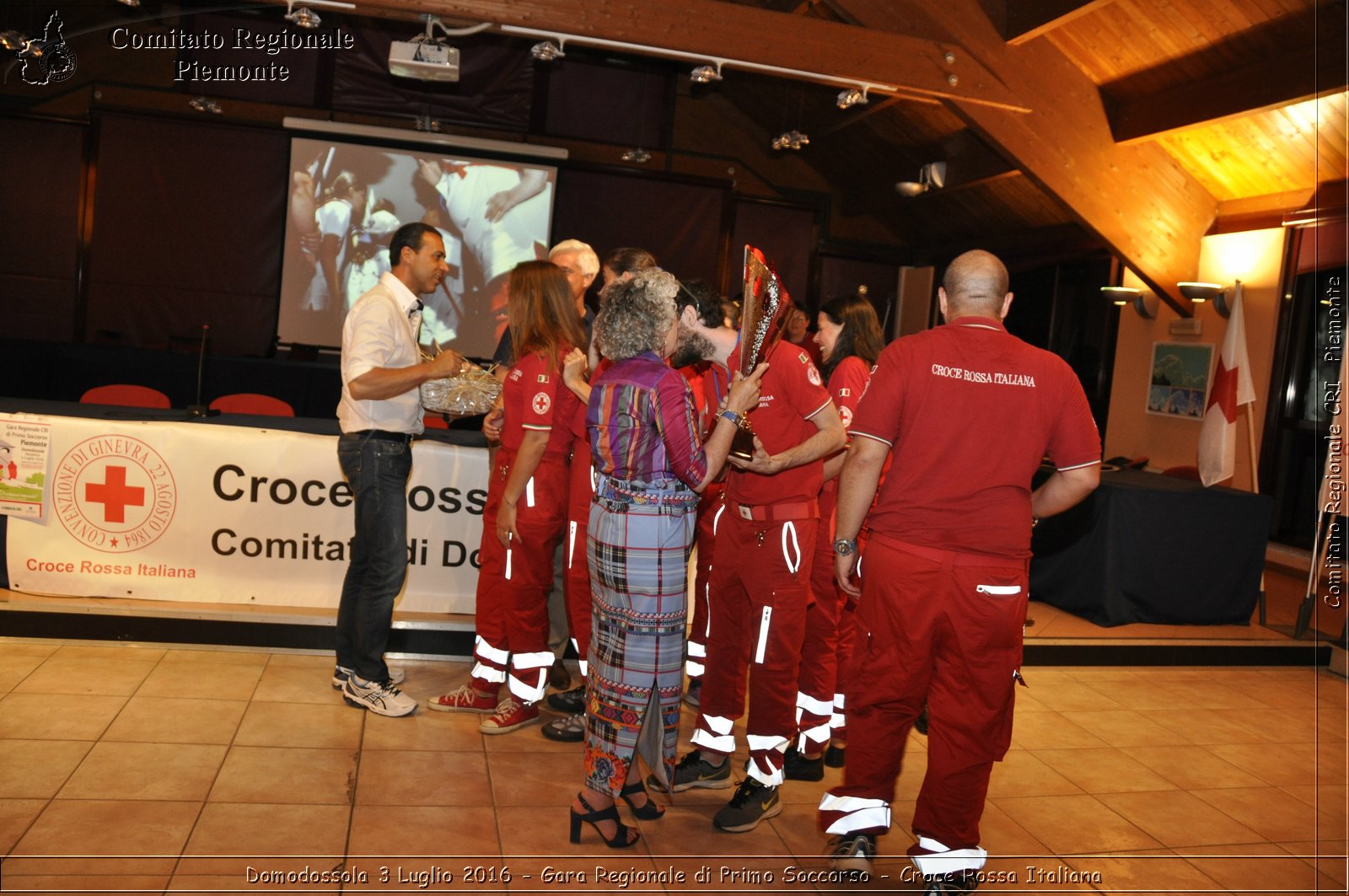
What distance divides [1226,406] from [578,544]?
15.9 ft

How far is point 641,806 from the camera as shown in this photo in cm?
301

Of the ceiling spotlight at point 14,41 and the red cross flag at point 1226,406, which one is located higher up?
the ceiling spotlight at point 14,41

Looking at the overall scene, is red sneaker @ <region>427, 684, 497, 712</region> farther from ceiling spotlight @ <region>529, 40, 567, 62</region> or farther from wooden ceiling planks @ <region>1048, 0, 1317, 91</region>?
wooden ceiling planks @ <region>1048, 0, 1317, 91</region>

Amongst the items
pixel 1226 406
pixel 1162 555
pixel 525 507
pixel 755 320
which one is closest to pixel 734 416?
pixel 755 320

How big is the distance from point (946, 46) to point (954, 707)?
6118 mm

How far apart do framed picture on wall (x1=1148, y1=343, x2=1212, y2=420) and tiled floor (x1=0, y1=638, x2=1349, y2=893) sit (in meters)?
5.03

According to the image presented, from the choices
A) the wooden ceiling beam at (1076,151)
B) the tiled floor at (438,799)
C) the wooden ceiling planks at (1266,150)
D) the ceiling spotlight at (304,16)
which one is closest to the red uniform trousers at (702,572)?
the tiled floor at (438,799)

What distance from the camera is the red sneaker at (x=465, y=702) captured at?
3838mm

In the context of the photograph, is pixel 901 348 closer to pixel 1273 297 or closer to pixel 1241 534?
pixel 1241 534

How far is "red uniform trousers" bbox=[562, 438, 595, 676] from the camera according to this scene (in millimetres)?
3570

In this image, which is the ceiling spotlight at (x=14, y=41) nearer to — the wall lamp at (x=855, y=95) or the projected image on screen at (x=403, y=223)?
the projected image on screen at (x=403, y=223)

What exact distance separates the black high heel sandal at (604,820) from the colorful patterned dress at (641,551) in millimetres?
79

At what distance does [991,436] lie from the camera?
2.56 meters

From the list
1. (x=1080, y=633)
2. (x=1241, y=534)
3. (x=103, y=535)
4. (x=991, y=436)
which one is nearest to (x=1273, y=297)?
(x=1241, y=534)
